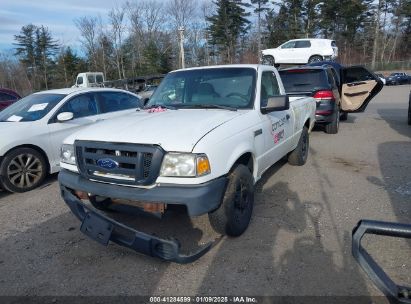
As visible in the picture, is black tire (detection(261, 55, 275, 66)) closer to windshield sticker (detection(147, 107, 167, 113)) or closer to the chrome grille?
windshield sticker (detection(147, 107, 167, 113))

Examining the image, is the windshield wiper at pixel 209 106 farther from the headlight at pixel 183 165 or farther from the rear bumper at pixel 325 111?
the rear bumper at pixel 325 111

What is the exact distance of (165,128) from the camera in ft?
11.3

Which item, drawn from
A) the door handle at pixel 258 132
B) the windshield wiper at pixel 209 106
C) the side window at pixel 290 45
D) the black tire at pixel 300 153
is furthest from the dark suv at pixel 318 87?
the side window at pixel 290 45

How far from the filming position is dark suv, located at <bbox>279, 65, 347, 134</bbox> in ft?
30.0

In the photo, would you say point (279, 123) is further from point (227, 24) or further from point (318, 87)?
point (227, 24)

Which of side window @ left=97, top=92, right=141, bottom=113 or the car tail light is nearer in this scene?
side window @ left=97, top=92, right=141, bottom=113

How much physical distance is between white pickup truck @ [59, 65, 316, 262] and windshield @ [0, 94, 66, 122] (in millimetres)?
2545

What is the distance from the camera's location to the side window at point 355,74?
36.6 feet

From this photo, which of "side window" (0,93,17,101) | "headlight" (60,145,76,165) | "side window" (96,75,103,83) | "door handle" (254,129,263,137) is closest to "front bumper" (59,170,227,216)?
"headlight" (60,145,76,165)

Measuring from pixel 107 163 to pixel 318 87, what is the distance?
726cm

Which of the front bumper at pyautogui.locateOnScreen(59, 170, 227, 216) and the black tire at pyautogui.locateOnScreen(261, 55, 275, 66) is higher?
the black tire at pyautogui.locateOnScreen(261, 55, 275, 66)

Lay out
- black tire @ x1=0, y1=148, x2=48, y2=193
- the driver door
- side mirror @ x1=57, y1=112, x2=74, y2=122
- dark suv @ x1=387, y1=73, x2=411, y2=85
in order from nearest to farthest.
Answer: the driver door < black tire @ x1=0, y1=148, x2=48, y2=193 < side mirror @ x1=57, y1=112, x2=74, y2=122 < dark suv @ x1=387, y1=73, x2=411, y2=85

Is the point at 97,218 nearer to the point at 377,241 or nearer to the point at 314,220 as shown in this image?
the point at 314,220

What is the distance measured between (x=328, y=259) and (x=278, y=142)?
6.43 feet
